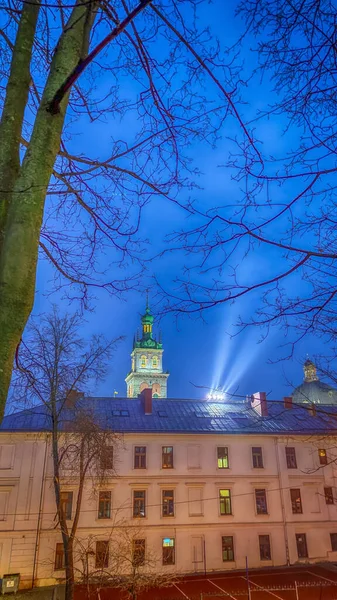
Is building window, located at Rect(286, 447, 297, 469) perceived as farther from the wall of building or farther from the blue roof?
the blue roof

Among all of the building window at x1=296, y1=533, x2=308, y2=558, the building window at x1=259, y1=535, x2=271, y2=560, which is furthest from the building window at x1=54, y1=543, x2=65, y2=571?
the building window at x1=296, y1=533, x2=308, y2=558

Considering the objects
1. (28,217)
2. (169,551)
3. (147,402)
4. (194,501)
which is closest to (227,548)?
(194,501)

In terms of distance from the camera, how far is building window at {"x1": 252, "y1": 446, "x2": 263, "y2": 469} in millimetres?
28234

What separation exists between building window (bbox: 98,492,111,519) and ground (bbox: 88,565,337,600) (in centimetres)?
381

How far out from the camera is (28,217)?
7.62 ft

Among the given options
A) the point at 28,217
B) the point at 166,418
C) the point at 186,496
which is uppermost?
the point at 166,418

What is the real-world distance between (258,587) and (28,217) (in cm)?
2607

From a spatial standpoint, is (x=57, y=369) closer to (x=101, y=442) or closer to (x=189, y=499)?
(x=101, y=442)

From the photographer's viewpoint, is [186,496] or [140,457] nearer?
[186,496]

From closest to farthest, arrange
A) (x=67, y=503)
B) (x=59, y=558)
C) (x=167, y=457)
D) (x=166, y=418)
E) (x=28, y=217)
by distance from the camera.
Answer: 1. (x=28, y=217)
2. (x=59, y=558)
3. (x=67, y=503)
4. (x=167, y=457)
5. (x=166, y=418)

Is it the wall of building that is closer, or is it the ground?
the ground

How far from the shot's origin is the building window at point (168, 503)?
2583 centimetres

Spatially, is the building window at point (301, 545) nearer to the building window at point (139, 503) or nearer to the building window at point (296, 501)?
the building window at point (296, 501)

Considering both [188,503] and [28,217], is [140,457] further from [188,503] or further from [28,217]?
[28,217]
